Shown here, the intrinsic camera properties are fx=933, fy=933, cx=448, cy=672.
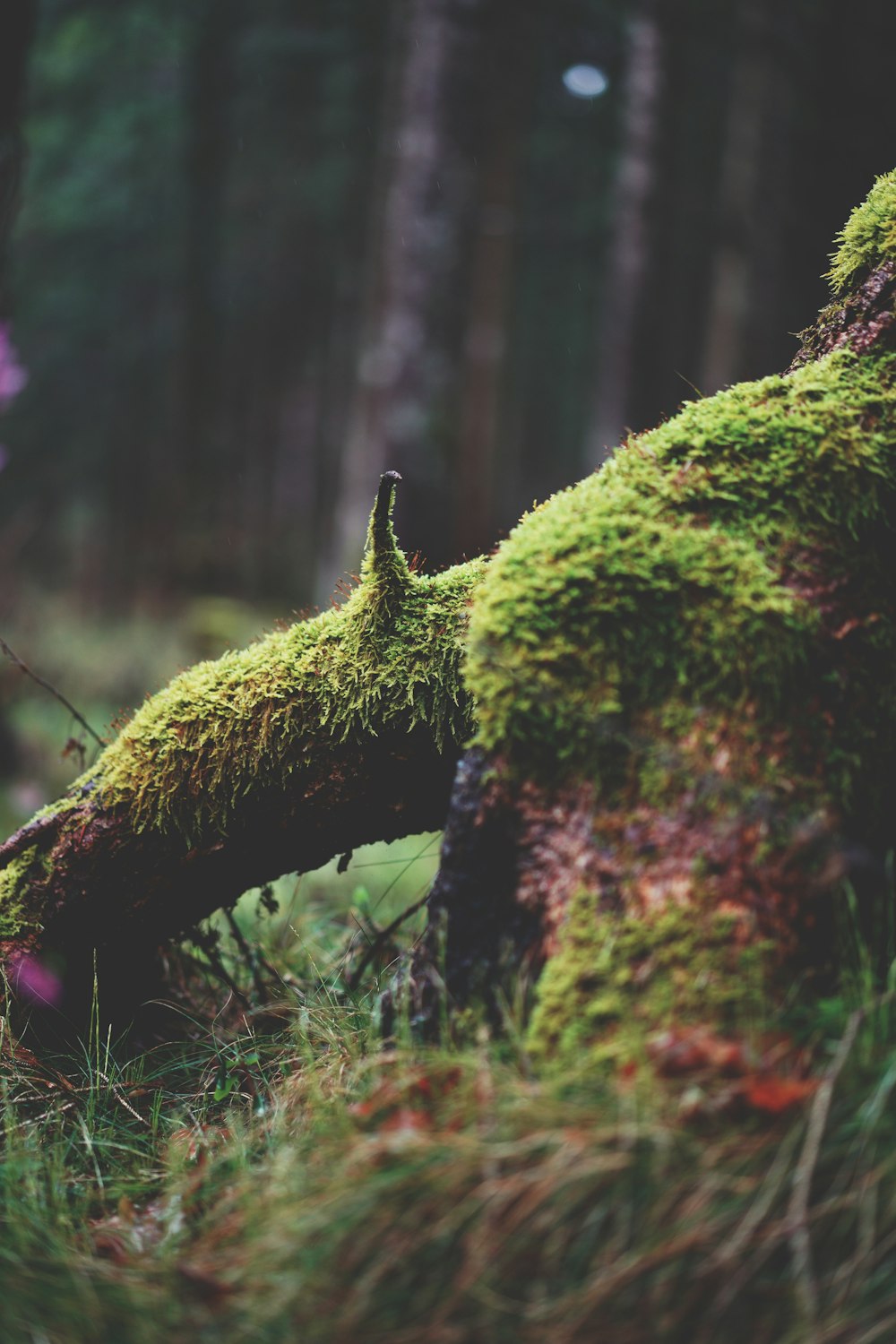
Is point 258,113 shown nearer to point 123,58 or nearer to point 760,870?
point 123,58

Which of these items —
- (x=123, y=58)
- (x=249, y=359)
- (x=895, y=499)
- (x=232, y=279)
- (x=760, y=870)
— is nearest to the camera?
(x=760, y=870)

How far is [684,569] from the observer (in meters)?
1.76

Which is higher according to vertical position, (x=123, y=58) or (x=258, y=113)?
(x=258, y=113)

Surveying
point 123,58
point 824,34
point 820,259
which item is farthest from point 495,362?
point 123,58

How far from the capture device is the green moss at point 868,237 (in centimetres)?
198

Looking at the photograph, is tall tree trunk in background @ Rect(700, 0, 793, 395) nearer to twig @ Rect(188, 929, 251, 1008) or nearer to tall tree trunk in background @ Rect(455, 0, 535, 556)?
tall tree trunk in background @ Rect(455, 0, 535, 556)

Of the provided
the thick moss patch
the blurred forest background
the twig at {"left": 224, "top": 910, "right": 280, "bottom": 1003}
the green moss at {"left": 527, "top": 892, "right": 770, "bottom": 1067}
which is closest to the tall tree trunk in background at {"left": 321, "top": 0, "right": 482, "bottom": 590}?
the blurred forest background

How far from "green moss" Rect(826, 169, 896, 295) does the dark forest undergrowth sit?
1393 mm

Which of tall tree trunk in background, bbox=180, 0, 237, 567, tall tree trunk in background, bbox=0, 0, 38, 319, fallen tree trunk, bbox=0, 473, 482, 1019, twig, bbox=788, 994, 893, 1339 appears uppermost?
tall tree trunk in background, bbox=180, 0, 237, 567

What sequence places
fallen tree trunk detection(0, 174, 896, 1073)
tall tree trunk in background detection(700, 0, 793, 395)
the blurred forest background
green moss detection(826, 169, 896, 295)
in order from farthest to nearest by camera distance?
tall tree trunk in background detection(700, 0, 793, 395) < the blurred forest background < green moss detection(826, 169, 896, 295) < fallen tree trunk detection(0, 174, 896, 1073)

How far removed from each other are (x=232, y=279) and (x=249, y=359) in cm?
232

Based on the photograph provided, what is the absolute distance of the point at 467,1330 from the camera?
1208 mm

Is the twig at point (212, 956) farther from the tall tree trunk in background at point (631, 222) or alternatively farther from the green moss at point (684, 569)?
the tall tree trunk in background at point (631, 222)

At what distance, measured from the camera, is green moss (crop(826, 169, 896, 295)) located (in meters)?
1.98
